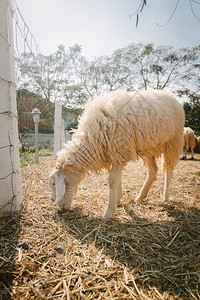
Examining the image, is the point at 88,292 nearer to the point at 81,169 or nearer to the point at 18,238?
the point at 18,238

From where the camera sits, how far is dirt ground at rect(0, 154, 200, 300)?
1.31 m

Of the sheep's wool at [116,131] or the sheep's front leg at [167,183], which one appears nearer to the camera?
the sheep's wool at [116,131]

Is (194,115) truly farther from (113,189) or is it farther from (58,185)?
(58,185)

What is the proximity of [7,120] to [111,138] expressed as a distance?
1.42m

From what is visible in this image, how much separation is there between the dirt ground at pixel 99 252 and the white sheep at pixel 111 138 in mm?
369

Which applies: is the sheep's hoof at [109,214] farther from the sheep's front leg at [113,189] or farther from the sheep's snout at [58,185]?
the sheep's snout at [58,185]

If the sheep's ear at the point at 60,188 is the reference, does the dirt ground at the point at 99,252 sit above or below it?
below

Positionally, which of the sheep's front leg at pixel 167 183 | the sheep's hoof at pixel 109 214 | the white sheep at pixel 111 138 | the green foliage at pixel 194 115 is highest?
the green foliage at pixel 194 115

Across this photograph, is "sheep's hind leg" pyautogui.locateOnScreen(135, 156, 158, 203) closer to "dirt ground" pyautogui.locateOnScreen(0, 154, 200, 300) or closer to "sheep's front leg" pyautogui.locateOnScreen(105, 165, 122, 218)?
"dirt ground" pyautogui.locateOnScreen(0, 154, 200, 300)

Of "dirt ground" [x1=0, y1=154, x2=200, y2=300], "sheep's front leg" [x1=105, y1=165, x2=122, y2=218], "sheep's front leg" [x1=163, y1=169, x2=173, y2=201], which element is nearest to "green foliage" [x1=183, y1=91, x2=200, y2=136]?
"sheep's front leg" [x1=163, y1=169, x2=173, y2=201]

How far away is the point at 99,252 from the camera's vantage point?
68.5 inches

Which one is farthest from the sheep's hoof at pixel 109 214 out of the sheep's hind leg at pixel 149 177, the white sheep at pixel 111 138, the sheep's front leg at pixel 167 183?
the sheep's front leg at pixel 167 183

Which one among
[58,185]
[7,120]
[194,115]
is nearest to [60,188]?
[58,185]

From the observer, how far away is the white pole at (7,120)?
6.84ft
